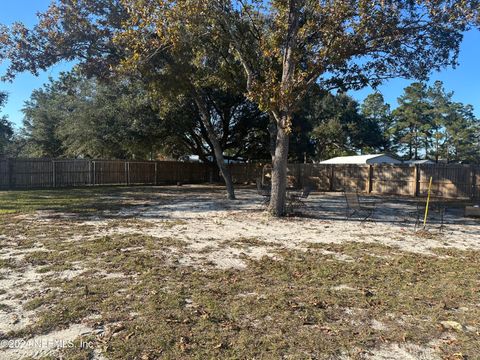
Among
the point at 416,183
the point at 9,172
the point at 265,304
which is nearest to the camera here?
the point at 265,304

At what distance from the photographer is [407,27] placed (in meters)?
10.1

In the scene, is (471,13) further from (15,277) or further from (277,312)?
(15,277)

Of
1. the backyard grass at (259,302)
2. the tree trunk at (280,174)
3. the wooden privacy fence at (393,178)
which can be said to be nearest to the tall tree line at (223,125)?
the tree trunk at (280,174)

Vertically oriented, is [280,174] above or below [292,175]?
above

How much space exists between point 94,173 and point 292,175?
1289 cm

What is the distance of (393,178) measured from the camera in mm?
20250

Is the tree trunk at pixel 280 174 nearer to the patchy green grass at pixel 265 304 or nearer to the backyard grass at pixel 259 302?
the backyard grass at pixel 259 302

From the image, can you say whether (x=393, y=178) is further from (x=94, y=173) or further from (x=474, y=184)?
(x=94, y=173)

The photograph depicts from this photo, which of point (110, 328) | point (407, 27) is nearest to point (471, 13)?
point (407, 27)

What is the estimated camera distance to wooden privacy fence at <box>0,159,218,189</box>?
2042 centimetres

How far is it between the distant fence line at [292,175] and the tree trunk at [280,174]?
37.6 feet

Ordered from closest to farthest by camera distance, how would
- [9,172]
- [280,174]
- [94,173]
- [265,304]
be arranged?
[265,304] → [280,174] → [9,172] → [94,173]

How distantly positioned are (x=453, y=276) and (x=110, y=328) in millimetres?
4352

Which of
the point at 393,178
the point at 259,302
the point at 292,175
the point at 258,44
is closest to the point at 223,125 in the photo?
the point at 292,175
